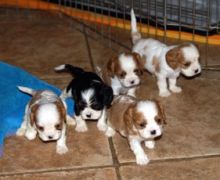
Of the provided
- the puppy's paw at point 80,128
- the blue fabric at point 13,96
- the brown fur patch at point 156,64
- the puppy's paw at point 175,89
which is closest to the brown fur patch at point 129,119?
the puppy's paw at point 80,128

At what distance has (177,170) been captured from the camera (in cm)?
309

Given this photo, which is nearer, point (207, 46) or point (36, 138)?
point (36, 138)

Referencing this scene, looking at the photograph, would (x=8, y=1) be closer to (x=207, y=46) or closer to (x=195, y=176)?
(x=207, y=46)

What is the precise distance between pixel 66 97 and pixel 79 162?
0.68 m

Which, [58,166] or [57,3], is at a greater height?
[57,3]

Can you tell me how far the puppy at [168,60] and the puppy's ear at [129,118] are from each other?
2.69 ft

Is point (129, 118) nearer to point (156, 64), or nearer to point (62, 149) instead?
point (62, 149)

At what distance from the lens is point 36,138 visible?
3498 mm

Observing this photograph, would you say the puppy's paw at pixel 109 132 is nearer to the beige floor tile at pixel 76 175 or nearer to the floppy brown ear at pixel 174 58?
the beige floor tile at pixel 76 175

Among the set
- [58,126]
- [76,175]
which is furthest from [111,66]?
[76,175]

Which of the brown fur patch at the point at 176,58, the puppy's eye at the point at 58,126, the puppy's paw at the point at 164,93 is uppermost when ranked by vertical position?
the brown fur patch at the point at 176,58

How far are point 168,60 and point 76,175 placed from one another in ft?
3.89

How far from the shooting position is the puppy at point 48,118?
310cm

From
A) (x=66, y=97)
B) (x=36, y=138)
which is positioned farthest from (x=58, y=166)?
(x=66, y=97)
